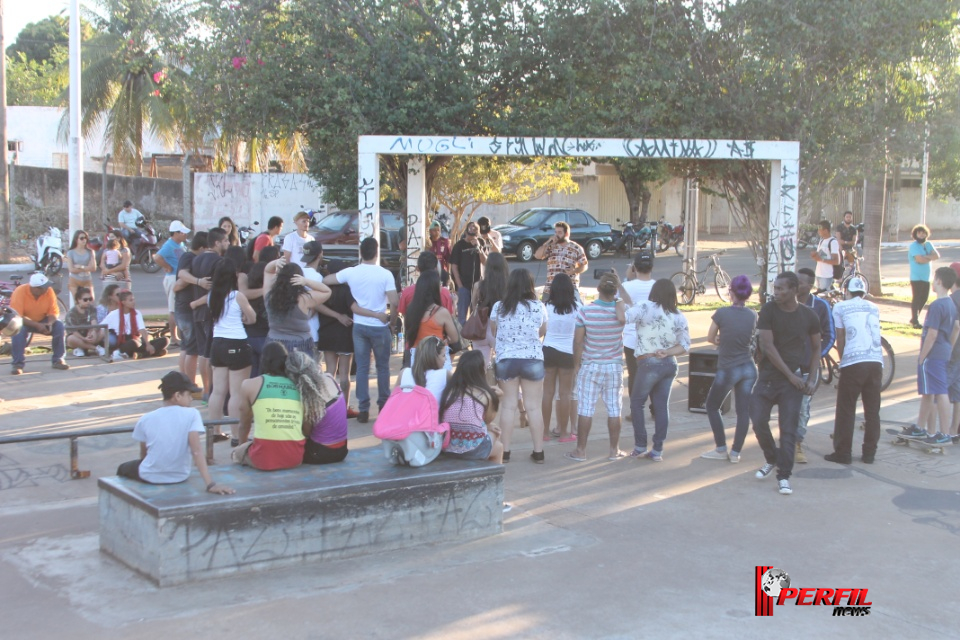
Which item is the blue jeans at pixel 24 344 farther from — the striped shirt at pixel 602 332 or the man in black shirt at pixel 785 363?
the man in black shirt at pixel 785 363

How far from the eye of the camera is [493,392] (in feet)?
21.0

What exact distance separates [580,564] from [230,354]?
3.70 m

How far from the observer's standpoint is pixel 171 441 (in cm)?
541

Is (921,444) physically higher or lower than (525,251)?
lower

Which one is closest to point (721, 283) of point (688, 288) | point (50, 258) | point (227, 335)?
point (688, 288)

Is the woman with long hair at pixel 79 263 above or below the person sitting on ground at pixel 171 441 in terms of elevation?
above

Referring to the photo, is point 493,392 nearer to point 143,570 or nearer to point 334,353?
point 143,570

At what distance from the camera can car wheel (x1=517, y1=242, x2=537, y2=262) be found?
27.6 metres

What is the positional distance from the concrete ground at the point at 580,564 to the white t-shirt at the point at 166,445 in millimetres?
333

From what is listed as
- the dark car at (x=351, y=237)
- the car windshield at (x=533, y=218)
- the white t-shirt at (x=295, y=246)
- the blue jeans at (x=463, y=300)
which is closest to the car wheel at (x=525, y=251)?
the car windshield at (x=533, y=218)

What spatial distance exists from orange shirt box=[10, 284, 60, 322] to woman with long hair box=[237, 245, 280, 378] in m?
4.33

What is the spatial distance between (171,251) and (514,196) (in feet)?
43.9

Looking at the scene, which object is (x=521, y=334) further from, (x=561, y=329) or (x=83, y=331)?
(x=83, y=331)

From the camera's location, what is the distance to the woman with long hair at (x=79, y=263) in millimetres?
12500
